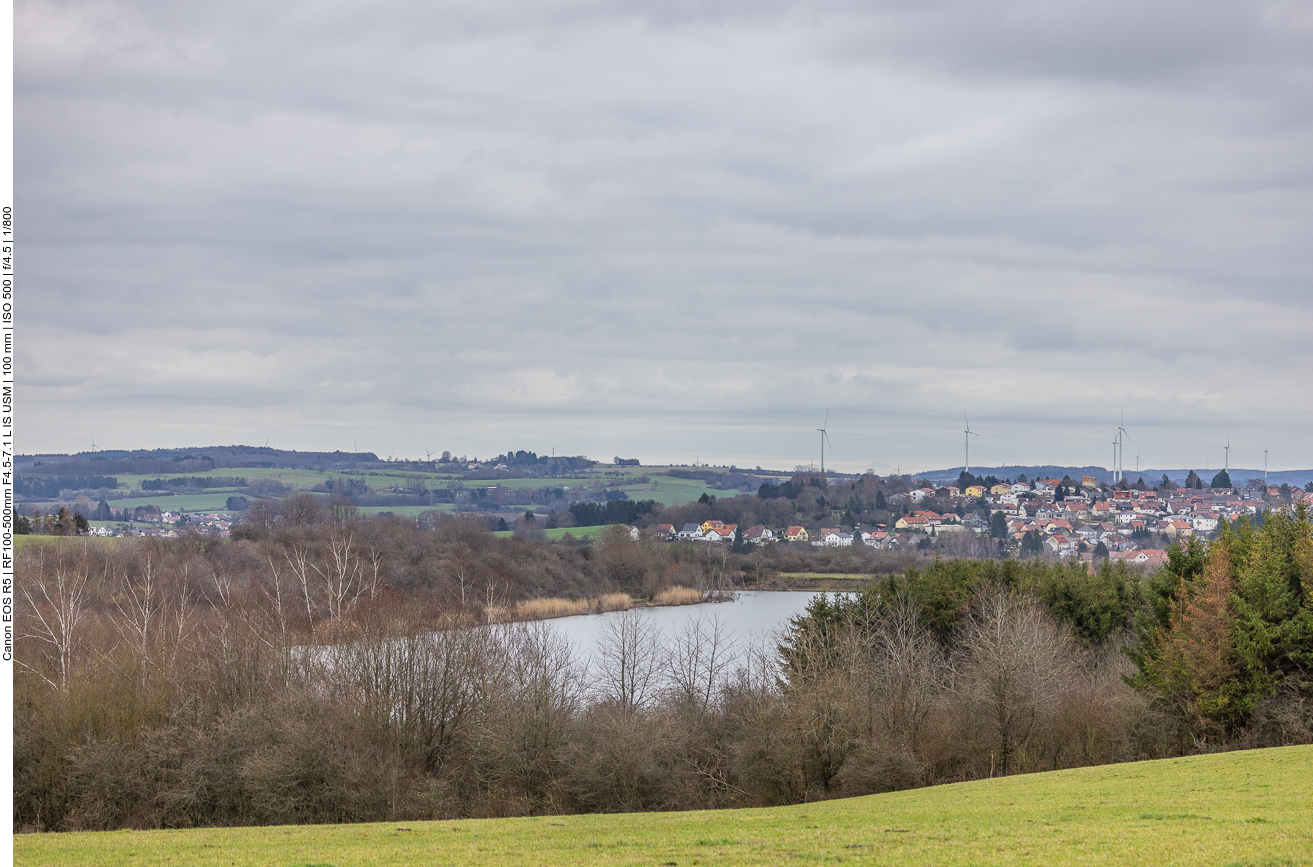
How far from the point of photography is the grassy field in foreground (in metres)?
14.5

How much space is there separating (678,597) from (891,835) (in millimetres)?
87088

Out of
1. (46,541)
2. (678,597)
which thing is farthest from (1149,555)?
(46,541)

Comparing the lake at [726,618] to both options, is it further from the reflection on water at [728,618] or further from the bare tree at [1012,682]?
the bare tree at [1012,682]

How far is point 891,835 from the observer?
17.3 m

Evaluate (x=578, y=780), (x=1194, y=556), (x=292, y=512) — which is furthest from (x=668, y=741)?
(x=292, y=512)

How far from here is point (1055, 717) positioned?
39.0 m

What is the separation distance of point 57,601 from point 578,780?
31173 millimetres

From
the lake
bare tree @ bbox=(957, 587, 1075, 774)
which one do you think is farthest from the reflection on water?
bare tree @ bbox=(957, 587, 1075, 774)

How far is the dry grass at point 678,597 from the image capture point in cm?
10281

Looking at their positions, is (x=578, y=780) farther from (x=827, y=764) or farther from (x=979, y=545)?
(x=979, y=545)

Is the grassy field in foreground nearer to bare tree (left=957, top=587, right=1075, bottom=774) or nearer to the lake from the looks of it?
bare tree (left=957, top=587, right=1075, bottom=774)

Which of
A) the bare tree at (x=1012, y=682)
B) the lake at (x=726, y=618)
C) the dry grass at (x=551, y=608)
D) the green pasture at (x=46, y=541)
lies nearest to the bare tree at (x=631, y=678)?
the bare tree at (x=1012, y=682)

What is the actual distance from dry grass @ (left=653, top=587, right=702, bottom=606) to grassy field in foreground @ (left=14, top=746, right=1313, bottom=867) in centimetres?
7716

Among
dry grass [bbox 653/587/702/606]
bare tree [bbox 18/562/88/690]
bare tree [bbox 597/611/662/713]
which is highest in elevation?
bare tree [bbox 18/562/88/690]
